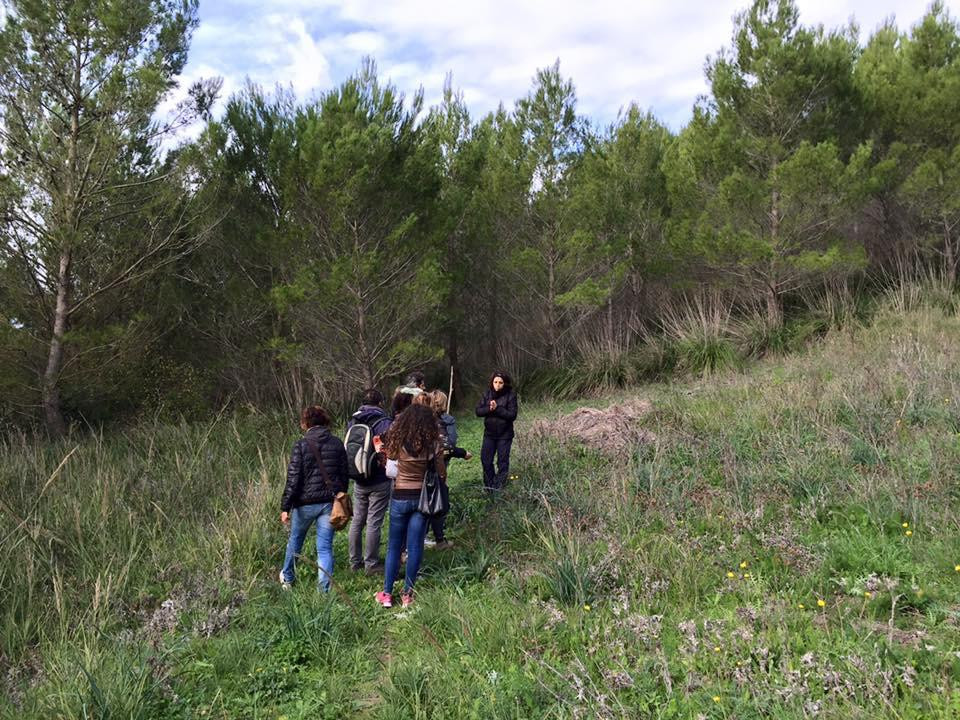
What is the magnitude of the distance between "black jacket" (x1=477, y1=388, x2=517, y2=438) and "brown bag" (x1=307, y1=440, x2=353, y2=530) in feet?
7.18

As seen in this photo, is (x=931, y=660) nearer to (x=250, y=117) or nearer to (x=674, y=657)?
(x=674, y=657)

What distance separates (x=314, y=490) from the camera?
14.7ft

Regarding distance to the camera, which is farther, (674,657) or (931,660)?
(674,657)

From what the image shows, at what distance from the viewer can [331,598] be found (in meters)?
3.85

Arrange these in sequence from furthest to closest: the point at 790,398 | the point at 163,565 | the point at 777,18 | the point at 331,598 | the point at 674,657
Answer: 1. the point at 777,18
2. the point at 790,398
3. the point at 163,565
4. the point at 331,598
5. the point at 674,657

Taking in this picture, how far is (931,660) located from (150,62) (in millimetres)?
11815

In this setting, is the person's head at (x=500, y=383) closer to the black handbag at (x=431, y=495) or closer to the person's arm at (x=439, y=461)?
the person's arm at (x=439, y=461)

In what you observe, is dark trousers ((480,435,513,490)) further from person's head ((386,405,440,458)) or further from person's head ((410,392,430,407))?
person's head ((386,405,440,458))

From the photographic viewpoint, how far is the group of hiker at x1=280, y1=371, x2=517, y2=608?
427 cm

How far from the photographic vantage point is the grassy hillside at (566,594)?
283 cm

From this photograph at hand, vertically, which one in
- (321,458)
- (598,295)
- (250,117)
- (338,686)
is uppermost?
(250,117)

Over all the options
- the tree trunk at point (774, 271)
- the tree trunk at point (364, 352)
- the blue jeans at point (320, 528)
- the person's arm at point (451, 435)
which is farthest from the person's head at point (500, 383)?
the tree trunk at point (774, 271)

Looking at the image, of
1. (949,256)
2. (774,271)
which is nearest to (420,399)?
(774,271)

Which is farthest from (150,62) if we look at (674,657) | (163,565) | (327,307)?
(674,657)
